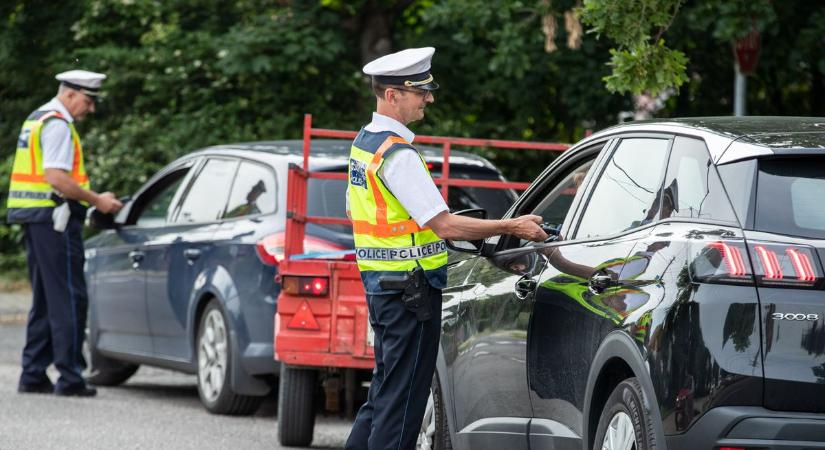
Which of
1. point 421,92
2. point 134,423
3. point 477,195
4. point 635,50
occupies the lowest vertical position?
point 134,423

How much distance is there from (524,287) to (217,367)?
14.9ft

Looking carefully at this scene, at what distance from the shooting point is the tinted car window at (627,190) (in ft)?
16.9

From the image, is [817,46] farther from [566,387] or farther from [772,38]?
[566,387]

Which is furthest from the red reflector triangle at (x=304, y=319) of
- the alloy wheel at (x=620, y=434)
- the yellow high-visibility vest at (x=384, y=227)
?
the alloy wheel at (x=620, y=434)

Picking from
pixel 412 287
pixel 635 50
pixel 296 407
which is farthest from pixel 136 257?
pixel 412 287

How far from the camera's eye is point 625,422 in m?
4.88

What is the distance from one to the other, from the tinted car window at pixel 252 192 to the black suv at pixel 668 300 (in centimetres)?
355

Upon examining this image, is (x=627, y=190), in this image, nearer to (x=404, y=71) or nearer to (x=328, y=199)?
(x=404, y=71)

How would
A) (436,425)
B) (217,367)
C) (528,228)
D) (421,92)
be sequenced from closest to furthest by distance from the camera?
(528,228) < (421,92) < (436,425) < (217,367)

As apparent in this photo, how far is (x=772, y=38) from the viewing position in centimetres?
1543

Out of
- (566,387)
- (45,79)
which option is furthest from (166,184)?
(45,79)

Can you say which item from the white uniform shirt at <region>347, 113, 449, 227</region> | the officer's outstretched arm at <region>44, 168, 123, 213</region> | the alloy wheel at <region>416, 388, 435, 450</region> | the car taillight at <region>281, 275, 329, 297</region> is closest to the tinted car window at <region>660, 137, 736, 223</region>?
the white uniform shirt at <region>347, 113, 449, 227</region>

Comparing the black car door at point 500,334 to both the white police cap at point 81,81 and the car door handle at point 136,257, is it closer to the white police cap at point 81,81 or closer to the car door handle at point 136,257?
the car door handle at point 136,257

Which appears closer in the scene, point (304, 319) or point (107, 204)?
point (304, 319)
